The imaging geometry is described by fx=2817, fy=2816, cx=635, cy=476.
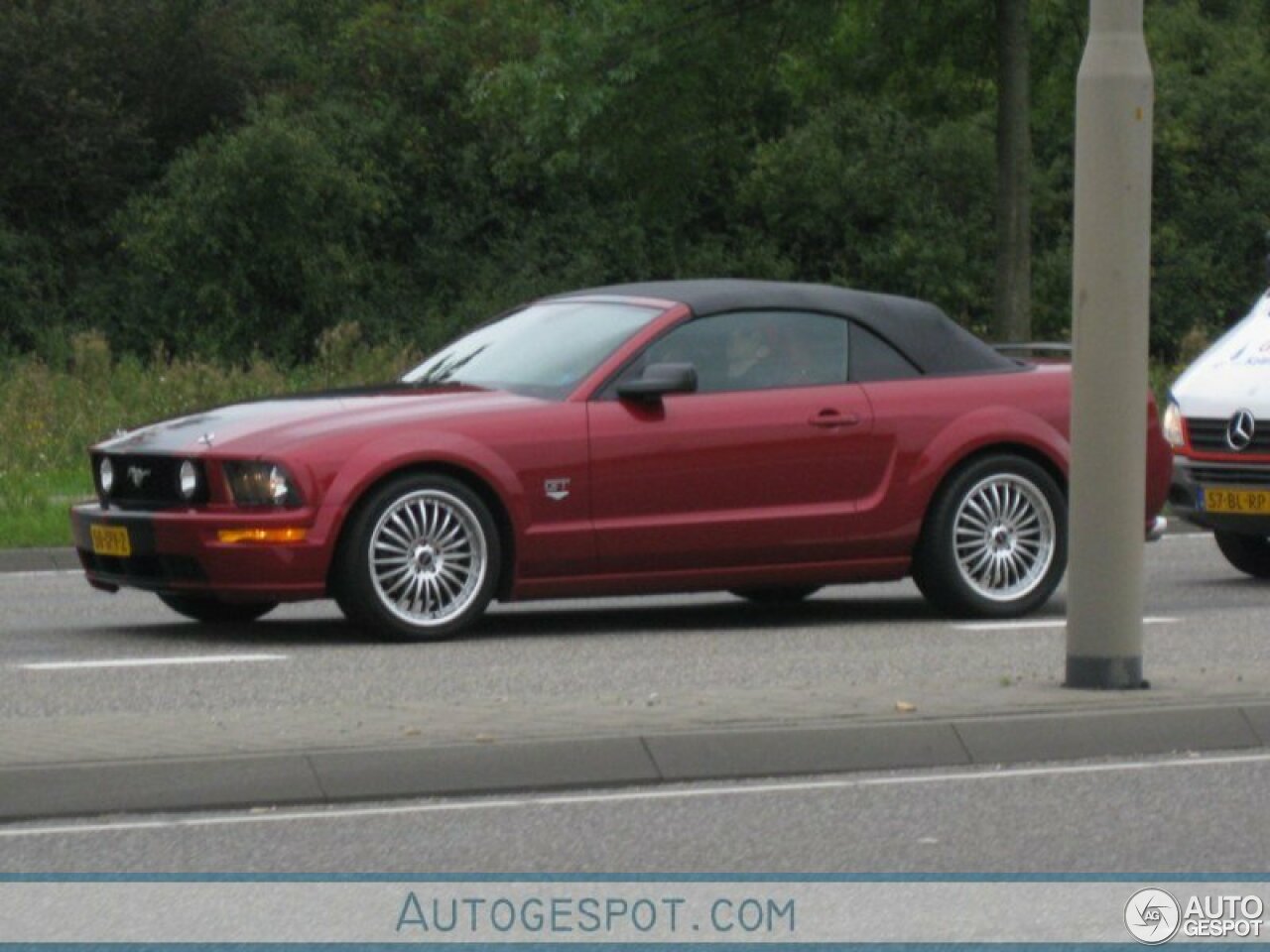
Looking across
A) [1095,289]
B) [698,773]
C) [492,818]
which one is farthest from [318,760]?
[1095,289]

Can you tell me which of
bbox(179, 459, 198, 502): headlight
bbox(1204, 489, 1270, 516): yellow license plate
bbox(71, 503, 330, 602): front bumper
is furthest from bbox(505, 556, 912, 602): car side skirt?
bbox(1204, 489, 1270, 516): yellow license plate

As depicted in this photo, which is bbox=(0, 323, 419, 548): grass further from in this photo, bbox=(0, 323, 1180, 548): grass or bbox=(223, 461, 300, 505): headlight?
bbox=(223, 461, 300, 505): headlight

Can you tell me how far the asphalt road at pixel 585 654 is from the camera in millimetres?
10016

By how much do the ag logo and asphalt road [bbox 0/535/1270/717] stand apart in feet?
9.15

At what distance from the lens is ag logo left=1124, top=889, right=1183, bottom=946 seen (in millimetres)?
6180

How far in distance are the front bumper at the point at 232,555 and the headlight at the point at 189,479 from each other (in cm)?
9

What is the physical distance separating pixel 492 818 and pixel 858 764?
4.29 ft

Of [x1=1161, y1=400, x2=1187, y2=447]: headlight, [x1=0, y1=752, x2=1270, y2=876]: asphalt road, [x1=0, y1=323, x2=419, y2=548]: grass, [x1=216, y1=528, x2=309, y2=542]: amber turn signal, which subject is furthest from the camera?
[x1=0, y1=323, x2=419, y2=548]: grass

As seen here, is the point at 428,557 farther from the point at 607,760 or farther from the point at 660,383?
the point at 607,760

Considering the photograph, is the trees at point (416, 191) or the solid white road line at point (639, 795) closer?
the solid white road line at point (639, 795)

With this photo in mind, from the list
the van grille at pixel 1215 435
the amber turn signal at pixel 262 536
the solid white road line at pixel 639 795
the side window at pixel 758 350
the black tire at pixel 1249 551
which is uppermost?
the side window at pixel 758 350

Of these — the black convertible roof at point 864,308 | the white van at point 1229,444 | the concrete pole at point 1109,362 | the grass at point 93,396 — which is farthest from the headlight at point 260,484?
the grass at point 93,396

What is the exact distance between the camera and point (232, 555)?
11.7 m

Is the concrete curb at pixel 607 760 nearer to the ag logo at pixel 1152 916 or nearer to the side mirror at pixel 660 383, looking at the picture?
the ag logo at pixel 1152 916
